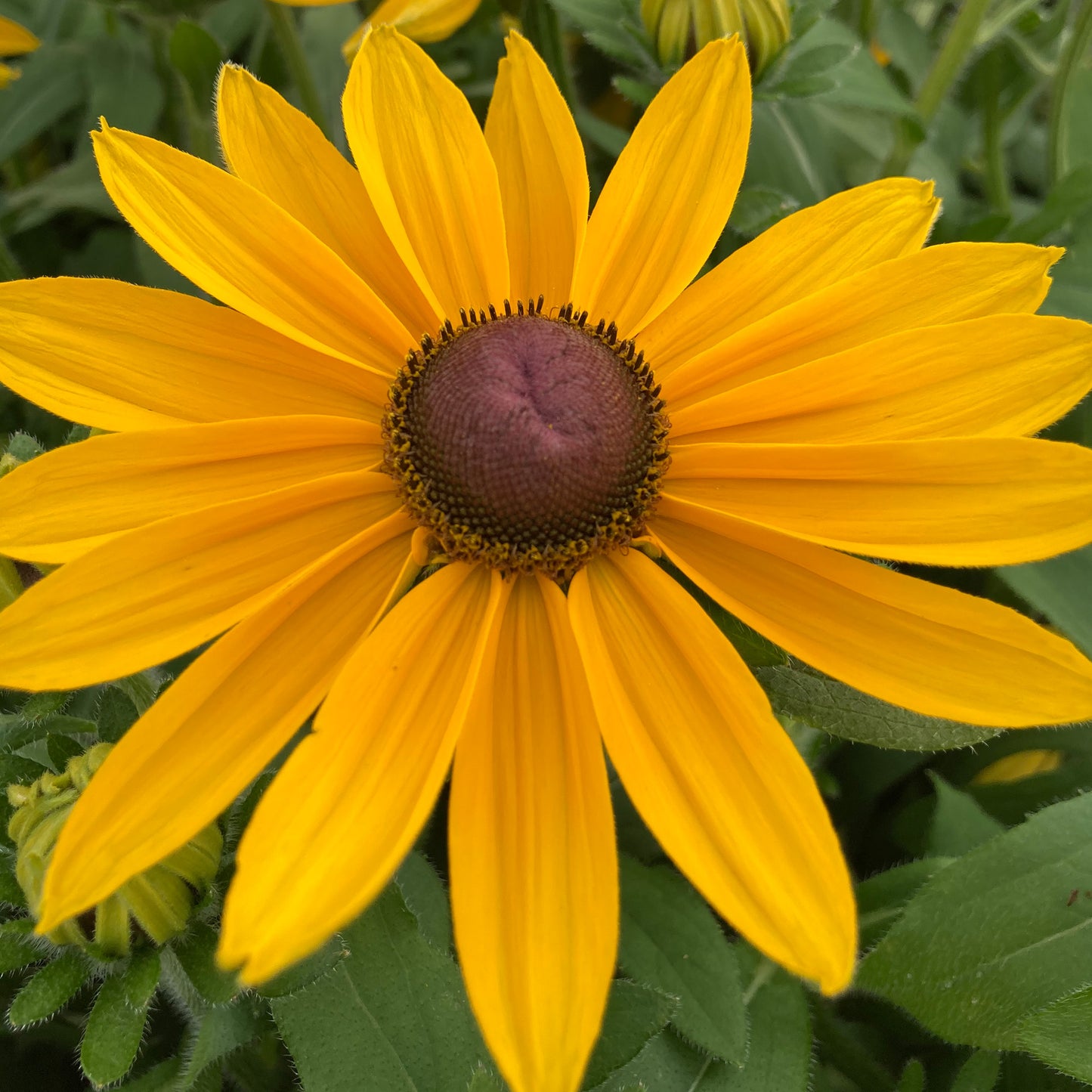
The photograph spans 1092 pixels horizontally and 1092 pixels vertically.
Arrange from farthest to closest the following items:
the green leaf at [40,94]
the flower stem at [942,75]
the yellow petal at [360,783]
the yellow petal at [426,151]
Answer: the green leaf at [40,94], the flower stem at [942,75], the yellow petal at [426,151], the yellow petal at [360,783]

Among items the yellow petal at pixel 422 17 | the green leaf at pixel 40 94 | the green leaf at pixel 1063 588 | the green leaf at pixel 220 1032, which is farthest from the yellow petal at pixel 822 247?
the green leaf at pixel 40 94

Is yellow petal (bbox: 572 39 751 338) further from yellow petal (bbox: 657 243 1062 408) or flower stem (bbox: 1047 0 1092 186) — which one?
flower stem (bbox: 1047 0 1092 186)

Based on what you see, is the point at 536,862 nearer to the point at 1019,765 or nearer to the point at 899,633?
the point at 899,633

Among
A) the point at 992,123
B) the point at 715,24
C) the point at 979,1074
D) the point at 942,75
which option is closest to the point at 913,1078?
the point at 979,1074

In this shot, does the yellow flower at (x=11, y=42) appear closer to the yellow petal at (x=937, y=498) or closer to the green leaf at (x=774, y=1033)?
the yellow petal at (x=937, y=498)

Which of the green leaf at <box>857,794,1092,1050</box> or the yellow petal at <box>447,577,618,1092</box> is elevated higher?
the yellow petal at <box>447,577,618,1092</box>

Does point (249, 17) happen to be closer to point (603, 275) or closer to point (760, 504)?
point (603, 275)

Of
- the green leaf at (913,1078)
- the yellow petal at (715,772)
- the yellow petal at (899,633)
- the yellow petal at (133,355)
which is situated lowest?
the green leaf at (913,1078)

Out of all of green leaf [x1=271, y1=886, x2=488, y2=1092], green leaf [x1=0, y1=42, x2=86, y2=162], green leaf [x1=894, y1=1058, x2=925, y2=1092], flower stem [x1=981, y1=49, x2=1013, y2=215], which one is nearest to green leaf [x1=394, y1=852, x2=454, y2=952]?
green leaf [x1=271, y1=886, x2=488, y2=1092]
